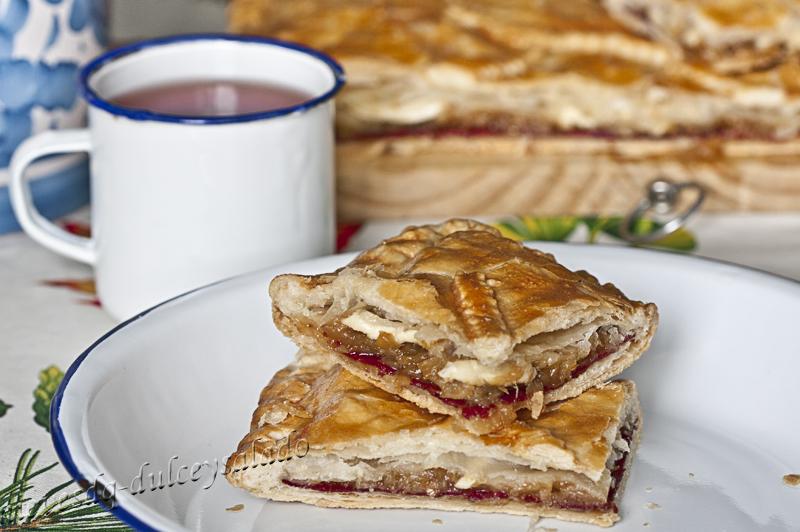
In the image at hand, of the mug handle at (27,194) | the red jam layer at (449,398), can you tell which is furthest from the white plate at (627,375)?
the mug handle at (27,194)

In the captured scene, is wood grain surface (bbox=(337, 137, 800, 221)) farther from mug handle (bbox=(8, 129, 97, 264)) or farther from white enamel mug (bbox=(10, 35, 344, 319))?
mug handle (bbox=(8, 129, 97, 264))

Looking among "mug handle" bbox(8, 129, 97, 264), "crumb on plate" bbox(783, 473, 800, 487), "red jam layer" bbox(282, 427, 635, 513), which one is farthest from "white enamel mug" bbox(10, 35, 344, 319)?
"crumb on plate" bbox(783, 473, 800, 487)

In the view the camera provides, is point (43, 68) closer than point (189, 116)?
No

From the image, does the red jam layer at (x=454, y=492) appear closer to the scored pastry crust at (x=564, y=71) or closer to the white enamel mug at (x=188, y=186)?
the white enamel mug at (x=188, y=186)

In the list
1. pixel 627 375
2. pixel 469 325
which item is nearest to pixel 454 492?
pixel 469 325

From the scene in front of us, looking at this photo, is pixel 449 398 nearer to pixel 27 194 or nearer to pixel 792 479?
pixel 792 479

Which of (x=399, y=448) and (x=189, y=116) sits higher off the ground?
(x=189, y=116)

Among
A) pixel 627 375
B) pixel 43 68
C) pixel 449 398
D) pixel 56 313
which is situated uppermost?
pixel 43 68
